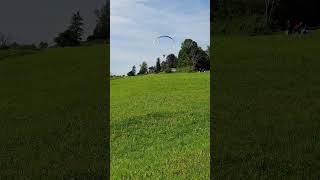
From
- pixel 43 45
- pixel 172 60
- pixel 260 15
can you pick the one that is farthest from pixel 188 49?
pixel 260 15

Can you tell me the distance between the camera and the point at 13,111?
8.50 metres

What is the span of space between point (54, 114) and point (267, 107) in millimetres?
3464

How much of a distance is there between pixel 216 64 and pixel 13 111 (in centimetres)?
449

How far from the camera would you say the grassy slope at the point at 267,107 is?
6449 mm

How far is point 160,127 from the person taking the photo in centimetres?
855

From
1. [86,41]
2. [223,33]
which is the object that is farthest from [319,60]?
[86,41]

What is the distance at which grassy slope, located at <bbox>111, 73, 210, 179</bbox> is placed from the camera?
6.62m

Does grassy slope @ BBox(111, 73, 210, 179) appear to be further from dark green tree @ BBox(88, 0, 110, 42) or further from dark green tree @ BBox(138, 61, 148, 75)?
dark green tree @ BBox(88, 0, 110, 42)

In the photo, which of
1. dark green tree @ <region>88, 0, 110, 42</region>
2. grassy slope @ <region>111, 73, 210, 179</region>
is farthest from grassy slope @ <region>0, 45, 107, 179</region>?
dark green tree @ <region>88, 0, 110, 42</region>

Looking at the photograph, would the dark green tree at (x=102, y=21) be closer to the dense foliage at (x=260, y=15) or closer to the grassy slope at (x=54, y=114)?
the grassy slope at (x=54, y=114)

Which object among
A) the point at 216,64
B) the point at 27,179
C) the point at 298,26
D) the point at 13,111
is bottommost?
the point at 27,179

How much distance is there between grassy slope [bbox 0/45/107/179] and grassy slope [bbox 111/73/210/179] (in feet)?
1.13

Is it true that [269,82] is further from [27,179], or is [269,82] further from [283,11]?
[27,179]

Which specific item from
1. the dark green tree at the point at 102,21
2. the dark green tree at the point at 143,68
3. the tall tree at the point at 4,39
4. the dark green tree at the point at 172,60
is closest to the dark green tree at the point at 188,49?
the dark green tree at the point at 172,60
